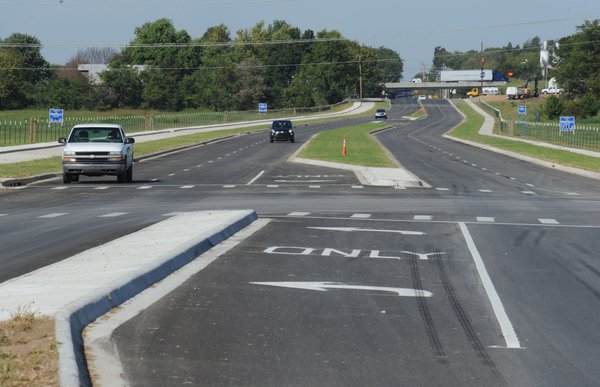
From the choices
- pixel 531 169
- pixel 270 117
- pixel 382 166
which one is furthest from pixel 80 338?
pixel 270 117

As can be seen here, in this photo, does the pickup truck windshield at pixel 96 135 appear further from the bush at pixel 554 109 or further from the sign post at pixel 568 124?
the bush at pixel 554 109

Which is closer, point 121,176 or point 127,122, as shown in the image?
point 121,176

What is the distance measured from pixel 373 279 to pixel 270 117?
424 ft

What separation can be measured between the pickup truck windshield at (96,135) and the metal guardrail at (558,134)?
129ft

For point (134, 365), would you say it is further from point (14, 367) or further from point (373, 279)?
point (373, 279)

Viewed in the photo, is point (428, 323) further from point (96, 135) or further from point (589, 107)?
point (589, 107)

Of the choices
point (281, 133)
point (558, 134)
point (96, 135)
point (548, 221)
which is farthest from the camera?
point (281, 133)

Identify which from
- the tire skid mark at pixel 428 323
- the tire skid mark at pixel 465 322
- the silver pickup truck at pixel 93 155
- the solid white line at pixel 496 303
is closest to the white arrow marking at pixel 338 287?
the tire skid mark at pixel 428 323

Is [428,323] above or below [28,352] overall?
below

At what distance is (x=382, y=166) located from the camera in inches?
1720

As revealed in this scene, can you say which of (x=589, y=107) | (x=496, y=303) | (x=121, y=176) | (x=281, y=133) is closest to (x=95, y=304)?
(x=496, y=303)

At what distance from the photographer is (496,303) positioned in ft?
36.7

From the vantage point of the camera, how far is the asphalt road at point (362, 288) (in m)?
8.04

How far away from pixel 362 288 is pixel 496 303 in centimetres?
161
